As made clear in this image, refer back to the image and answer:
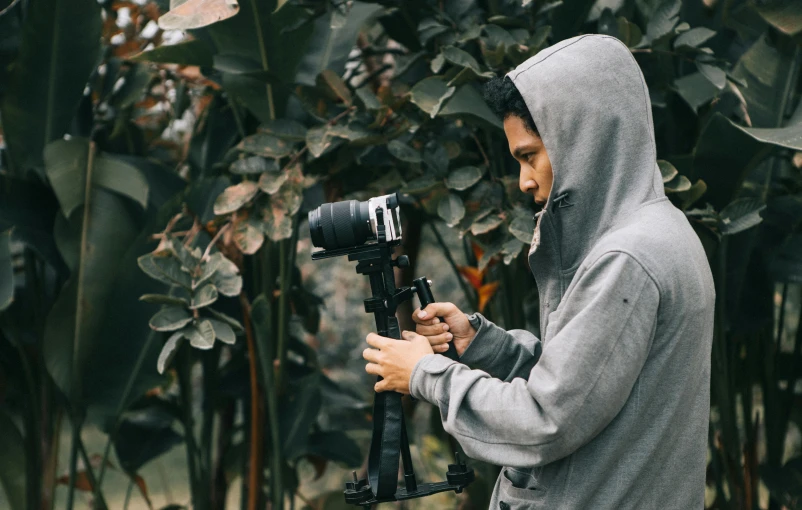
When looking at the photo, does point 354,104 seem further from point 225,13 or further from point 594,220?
point 594,220

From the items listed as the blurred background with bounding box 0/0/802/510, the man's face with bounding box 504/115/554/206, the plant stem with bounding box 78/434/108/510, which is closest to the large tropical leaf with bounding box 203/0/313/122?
the blurred background with bounding box 0/0/802/510

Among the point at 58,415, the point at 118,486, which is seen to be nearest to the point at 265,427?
the point at 58,415

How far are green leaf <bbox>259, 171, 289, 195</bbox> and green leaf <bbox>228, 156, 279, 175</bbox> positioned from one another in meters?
0.05

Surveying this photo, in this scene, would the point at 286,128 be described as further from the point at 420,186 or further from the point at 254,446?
the point at 254,446

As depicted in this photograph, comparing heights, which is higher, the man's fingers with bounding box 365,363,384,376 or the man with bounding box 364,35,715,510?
the man with bounding box 364,35,715,510

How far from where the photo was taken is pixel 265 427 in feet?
8.25

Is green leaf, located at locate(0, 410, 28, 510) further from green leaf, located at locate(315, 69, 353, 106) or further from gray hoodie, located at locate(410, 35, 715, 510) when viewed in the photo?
gray hoodie, located at locate(410, 35, 715, 510)

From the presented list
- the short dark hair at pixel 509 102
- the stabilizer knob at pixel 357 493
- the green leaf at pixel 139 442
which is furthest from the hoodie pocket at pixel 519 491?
the green leaf at pixel 139 442

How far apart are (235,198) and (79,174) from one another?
555mm

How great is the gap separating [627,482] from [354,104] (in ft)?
4.15

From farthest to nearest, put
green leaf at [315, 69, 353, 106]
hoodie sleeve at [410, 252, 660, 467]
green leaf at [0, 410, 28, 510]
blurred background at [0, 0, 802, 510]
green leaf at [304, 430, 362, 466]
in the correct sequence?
green leaf at [304, 430, 362, 466] → green leaf at [0, 410, 28, 510] → green leaf at [315, 69, 353, 106] → blurred background at [0, 0, 802, 510] → hoodie sleeve at [410, 252, 660, 467]

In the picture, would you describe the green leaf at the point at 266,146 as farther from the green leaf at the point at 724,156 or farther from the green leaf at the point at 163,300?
the green leaf at the point at 724,156

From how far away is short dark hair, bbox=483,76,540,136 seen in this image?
1.18 meters

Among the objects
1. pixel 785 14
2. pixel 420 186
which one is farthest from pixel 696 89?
pixel 420 186
